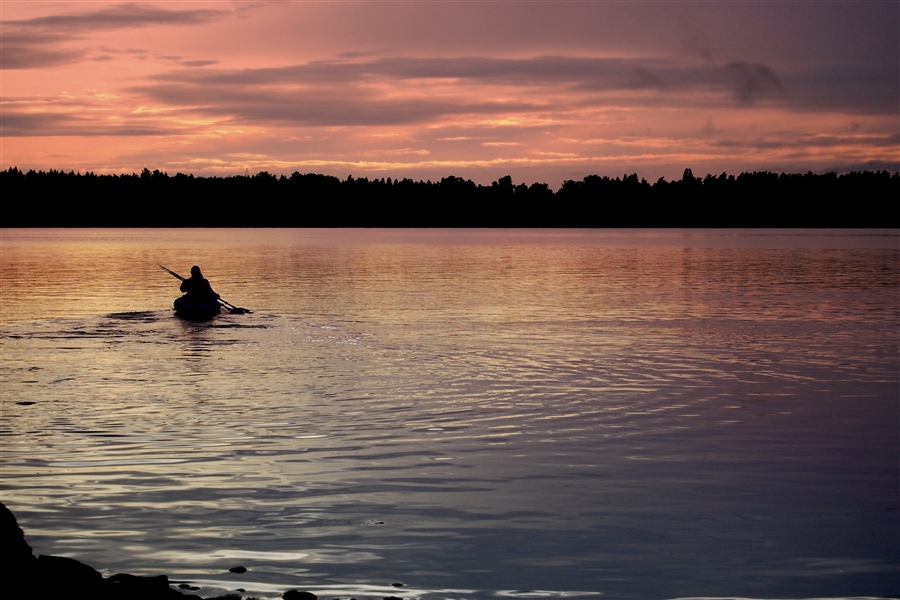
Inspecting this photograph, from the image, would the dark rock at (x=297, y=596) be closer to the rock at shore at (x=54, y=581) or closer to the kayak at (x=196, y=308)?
the rock at shore at (x=54, y=581)

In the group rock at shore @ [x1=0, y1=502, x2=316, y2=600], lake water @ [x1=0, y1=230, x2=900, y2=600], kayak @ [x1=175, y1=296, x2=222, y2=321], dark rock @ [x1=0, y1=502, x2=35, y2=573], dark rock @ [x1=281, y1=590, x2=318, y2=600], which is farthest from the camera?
kayak @ [x1=175, y1=296, x2=222, y2=321]

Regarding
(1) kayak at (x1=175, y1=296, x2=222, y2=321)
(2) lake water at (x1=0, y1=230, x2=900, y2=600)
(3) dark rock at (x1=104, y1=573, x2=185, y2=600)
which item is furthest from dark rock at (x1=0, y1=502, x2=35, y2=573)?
(1) kayak at (x1=175, y1=296, x2=222, y2=321)

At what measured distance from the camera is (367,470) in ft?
42.5

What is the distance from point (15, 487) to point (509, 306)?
28786 millimetres

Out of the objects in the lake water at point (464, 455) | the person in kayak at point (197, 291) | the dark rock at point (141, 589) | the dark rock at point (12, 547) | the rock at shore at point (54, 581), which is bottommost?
the lake water at point (464, 455)

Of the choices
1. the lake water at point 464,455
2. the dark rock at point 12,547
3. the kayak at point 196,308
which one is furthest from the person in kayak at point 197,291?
the dark rock at point 12,547

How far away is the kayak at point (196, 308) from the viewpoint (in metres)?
33.7

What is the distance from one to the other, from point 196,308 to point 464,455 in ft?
72.1

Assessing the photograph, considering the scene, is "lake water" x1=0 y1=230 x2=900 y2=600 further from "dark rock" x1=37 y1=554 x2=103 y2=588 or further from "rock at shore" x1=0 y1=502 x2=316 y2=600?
"dark rock" x1=37 y1=554 x2=103 y2=588

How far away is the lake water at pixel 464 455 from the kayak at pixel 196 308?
122 cm

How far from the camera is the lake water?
948cm

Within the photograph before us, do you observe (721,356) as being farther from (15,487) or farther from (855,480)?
(15,487)

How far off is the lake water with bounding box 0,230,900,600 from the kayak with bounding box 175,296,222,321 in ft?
→ 4.02

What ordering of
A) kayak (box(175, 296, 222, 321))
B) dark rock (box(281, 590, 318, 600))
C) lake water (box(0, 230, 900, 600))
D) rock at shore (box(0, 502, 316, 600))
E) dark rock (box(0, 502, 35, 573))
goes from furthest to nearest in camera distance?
kayak (box(175, 296, 222, 321)) < lake water (box(0, 230, 900, 600)) < dark rock (box(281, 590, 318, 600)) < dark rock (box(0, 502, 35, 573)) < rock at shore (box(0, 502, 316, 600))
